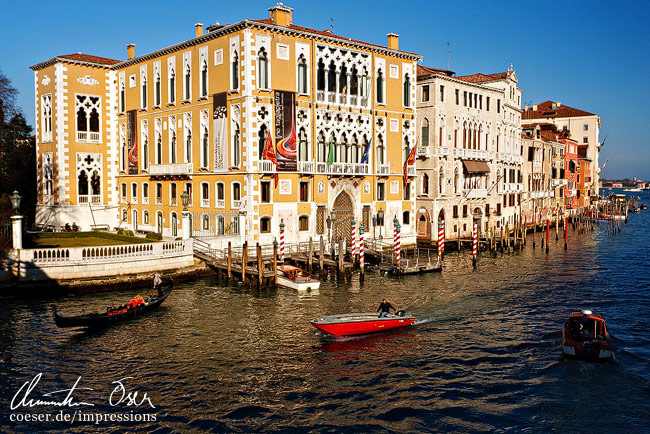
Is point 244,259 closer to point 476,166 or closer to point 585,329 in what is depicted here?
point 585,329

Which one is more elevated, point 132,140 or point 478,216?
point 132,140

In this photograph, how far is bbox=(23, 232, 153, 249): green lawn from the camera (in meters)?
34.0

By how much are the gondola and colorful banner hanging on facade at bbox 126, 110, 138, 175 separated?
21.6 meters

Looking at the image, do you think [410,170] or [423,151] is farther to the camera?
[423,151]

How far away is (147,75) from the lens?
43.2 meters

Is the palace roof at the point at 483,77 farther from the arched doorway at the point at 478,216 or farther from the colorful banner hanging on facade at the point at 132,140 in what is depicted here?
the colorful banner hanging on facade at the point at 132,140

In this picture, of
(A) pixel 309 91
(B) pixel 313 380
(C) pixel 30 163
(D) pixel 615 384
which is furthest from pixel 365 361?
(C) pixel 30 163

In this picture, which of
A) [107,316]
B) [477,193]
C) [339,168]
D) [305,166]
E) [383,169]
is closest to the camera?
[107,316]

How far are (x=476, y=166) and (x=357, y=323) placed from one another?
107 ft

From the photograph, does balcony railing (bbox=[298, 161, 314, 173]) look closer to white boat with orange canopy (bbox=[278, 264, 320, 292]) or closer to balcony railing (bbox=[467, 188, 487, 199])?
white boat with orange canopy (bbox=[278, 264, 320, 292])

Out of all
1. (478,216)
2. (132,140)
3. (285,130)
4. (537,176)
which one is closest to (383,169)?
(285,130)

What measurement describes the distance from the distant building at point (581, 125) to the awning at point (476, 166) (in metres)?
42.3

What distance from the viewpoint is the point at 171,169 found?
133 ft

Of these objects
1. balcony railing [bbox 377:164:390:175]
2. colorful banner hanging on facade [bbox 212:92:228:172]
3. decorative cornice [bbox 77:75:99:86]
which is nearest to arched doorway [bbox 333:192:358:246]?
balcony railing [bbox 377:164:390:175]
